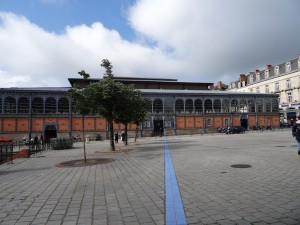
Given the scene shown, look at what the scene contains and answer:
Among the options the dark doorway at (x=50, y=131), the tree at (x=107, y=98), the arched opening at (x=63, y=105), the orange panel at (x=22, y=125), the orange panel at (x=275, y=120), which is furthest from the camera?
the orange panel at (x=275, y=120)

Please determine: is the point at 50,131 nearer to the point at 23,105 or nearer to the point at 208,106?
the point at 23,105

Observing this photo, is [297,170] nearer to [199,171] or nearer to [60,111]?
[199,171]

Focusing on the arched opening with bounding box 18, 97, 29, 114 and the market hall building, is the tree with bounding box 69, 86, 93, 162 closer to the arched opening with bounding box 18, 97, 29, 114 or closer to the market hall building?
the market hall building

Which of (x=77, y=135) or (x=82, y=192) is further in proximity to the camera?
(x=77, y=135)

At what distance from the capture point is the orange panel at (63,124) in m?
46.8

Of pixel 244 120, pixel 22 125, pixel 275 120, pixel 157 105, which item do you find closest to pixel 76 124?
pixel 22 125

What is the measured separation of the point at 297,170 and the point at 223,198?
463 cm

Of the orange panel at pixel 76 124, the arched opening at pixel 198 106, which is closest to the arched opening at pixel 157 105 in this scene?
the arched opening at pixel 198 106

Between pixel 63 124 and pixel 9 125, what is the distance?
8.79 meters

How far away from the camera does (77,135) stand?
4675 cm

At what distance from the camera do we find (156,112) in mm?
52312

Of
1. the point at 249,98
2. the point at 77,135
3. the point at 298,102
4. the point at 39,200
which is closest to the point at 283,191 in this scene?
the point at 39,200

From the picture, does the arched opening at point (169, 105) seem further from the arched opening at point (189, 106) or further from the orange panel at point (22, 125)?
the orange panel at point (22, 125)

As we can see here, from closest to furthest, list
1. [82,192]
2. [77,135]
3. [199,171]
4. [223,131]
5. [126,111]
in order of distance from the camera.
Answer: [82,192], [199,171], [126,111], [77,135], [223,131]
